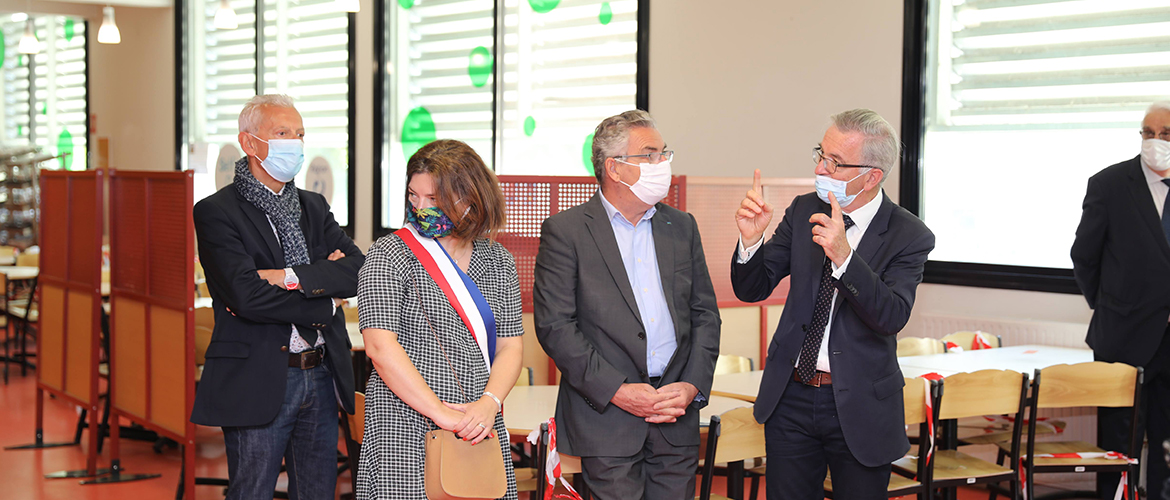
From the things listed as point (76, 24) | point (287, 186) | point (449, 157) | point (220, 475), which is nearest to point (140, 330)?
point (220, 475)

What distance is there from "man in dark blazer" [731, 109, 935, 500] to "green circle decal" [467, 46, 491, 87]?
5985mm

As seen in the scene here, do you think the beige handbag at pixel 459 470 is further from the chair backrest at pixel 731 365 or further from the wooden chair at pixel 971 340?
the wooden chair at pixel 971 340

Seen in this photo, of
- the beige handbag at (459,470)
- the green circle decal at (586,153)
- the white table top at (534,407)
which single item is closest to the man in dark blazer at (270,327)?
the white table top at (534,407)

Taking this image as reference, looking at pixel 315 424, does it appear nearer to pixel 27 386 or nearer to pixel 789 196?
pixel 789 196

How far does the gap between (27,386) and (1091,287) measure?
25.3 feet

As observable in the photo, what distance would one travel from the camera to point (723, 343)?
16.1ft

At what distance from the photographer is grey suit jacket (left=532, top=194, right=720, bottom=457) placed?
8.18ft

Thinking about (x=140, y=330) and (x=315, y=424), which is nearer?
(x=315, y=424)

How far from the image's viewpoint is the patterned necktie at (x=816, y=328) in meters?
2.44

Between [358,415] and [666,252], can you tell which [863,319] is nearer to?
[666,252]

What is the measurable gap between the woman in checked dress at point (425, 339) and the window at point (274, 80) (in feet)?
22.8

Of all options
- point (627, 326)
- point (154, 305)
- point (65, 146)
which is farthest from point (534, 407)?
point (65, 146)

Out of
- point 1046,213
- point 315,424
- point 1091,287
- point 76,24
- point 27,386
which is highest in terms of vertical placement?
point 76,24

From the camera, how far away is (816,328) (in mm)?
2453
